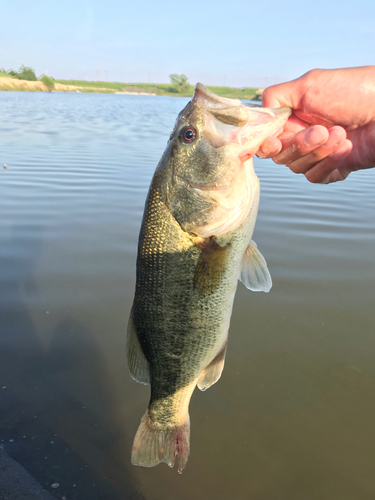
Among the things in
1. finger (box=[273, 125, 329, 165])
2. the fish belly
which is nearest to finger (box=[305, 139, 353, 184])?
finger (box=[273, 125, 329, 165])

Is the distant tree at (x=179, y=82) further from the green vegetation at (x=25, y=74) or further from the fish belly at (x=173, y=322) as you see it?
the fish belly at (x=173, y=322)

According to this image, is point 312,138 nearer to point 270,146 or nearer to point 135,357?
point 270,146

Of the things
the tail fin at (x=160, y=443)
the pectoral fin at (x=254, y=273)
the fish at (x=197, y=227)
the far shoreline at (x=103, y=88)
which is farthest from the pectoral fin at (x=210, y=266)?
the far shoreline at (x=103, y=88)

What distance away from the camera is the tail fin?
2324 millimetres

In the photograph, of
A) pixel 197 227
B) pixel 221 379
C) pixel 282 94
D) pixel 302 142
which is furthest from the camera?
pixel 221 379

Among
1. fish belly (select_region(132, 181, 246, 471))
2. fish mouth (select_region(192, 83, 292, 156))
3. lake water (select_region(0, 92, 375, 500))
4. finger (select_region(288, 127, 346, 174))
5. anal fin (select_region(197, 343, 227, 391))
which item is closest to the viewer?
fish mouth (select_region(192, 83, 292, 156))

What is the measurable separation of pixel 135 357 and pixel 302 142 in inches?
64.5

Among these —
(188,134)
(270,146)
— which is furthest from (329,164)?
(188,134)

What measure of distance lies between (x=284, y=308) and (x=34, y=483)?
10.4ft

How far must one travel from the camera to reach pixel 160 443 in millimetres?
2361

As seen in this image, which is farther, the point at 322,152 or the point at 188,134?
the point at 322,152

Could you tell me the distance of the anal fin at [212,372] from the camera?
2.40 m

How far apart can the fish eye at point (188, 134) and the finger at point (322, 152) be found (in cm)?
77

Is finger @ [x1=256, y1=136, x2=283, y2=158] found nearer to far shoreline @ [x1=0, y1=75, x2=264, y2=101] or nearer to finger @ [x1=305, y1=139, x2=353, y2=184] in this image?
finger @ [x1=305, y1=139, x2=353, y2=184]
